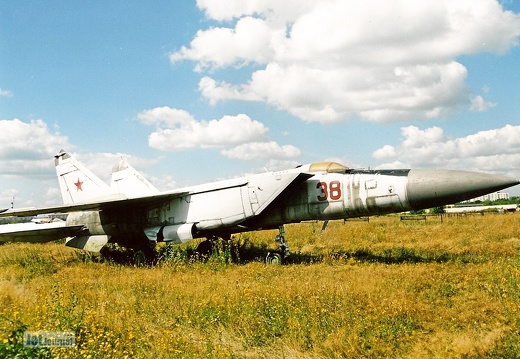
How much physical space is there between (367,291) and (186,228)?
6576 mm

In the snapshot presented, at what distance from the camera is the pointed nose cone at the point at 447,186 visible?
28.0 ft

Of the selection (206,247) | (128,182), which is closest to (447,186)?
(206,247)

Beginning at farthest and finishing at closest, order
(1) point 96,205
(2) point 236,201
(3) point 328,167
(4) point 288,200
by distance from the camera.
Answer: (1) point 96,205 < (2) point 236,201 < (4) point 288,200 < (3) point 328,167

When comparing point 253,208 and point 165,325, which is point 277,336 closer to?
point 165,325

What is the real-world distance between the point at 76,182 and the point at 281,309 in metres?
12.6

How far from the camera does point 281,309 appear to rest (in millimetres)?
5926

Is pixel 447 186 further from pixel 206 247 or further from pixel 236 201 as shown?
pixel 206 247

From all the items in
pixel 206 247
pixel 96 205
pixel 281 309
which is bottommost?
pixel 281 309

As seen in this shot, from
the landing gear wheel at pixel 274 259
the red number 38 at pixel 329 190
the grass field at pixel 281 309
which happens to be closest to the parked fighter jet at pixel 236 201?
the red number 38 at pixel 329 190

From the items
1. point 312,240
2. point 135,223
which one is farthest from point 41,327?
point 312,240

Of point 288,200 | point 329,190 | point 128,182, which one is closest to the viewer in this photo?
point 329,190

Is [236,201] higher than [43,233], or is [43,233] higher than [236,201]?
[236,201]

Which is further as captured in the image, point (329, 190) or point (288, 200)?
point (288, 200)

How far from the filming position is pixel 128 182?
51.5ft
